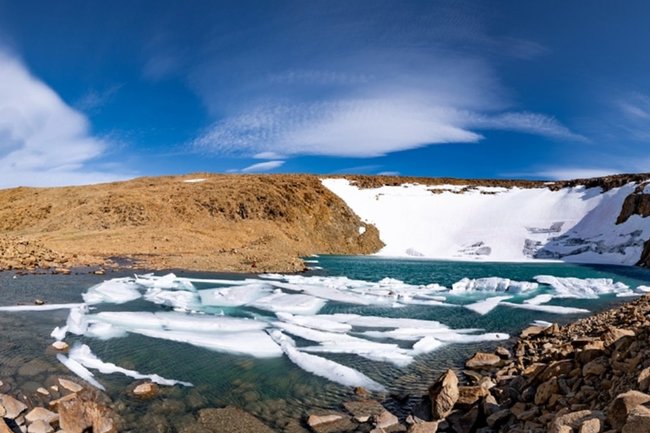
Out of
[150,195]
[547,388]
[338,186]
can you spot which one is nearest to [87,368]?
[547,388]

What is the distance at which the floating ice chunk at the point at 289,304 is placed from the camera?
14484mm

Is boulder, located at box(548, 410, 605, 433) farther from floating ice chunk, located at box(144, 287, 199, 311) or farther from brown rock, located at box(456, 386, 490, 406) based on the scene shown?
Answer: floating ice chunk, located at box(144, 287, 199, 311)

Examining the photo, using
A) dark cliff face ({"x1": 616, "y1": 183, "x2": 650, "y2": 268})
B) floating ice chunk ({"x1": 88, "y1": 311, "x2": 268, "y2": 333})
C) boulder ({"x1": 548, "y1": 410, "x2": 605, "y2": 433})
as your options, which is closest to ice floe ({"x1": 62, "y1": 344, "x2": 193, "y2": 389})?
floating ice chunk ({"x1": 88, "y1": 311, "x2": 268, "y2": 333})

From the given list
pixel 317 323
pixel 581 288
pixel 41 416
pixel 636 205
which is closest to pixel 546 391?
pixel 41 416

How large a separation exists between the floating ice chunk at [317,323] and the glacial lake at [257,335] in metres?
0.03

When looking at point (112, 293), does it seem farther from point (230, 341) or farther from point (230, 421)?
point (230, 421)

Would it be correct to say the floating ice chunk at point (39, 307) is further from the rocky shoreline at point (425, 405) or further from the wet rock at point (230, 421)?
the wet rock at point (230, 421)

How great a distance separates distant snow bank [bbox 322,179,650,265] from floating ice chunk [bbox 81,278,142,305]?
115 feet

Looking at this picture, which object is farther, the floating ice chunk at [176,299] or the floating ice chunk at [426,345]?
the floating ice chunk at [176,299]

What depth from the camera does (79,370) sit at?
8086 millimetres

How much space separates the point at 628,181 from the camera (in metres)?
53.3

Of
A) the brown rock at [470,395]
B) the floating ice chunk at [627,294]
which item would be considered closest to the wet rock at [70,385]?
the brown rock at [470,395]

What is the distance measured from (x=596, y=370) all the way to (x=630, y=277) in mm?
28538

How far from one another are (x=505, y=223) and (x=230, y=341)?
5054cm
